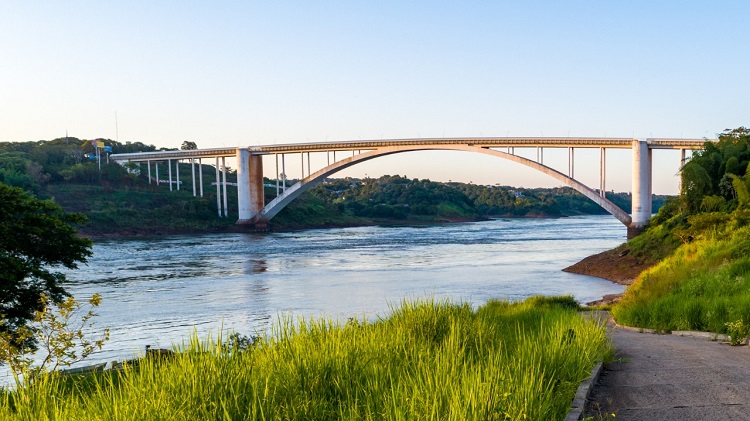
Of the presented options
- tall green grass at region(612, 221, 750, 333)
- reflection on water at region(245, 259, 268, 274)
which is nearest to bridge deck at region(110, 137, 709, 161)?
reflection on water at region(245, 259, 268, 274)

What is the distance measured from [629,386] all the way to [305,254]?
1336 inches

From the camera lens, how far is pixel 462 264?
31.2m

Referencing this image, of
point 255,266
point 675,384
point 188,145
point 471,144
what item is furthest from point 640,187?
point 188,145

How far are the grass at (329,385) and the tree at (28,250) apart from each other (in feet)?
24.8

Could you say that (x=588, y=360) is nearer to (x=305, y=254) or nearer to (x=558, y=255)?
(x=558, y=255)

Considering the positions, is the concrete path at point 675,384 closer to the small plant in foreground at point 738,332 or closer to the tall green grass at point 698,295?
the small plant in foreground at point 738,332

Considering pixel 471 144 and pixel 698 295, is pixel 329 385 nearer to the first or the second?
pixel 698 295

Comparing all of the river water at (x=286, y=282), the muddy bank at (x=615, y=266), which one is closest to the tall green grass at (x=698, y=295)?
the river water at (x=286, y=282)

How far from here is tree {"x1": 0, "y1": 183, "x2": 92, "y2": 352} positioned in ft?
35.9

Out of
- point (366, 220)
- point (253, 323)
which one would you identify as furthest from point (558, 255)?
point (366, 220)

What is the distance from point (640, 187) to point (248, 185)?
121 ft

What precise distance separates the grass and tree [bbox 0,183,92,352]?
755cm

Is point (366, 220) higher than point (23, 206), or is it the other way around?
point (23, 206)

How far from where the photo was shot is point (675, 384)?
5.16 meters
